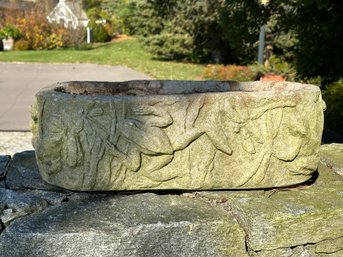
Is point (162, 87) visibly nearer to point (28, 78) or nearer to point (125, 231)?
point (125, 231)

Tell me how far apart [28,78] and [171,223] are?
1276 centimetres

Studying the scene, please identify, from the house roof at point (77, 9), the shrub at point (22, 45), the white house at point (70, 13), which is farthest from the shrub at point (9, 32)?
the house roof at point (77, 9)

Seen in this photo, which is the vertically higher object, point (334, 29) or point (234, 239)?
point (334, 29)

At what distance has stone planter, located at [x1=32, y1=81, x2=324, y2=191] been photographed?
2.87 m

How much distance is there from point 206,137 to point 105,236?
87 cm

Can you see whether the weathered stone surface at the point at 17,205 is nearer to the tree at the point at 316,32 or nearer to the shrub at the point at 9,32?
the tree at the point at 316,32

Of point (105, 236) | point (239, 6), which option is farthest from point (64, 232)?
point (239, 6)

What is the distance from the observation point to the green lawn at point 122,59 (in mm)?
16438

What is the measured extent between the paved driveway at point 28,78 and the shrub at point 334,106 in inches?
206

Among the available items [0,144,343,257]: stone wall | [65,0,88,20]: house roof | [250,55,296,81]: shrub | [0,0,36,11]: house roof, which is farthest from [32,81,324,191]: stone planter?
[65,0,88,20]: house roof

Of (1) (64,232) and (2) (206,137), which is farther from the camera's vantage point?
(2) (206,137)

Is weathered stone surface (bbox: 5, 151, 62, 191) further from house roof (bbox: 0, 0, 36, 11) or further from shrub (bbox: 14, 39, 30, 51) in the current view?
house roof (bbox: 0, 0, 36, 11)

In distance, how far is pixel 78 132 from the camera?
9.35 feet

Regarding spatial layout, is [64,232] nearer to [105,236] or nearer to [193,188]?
[105,236]
